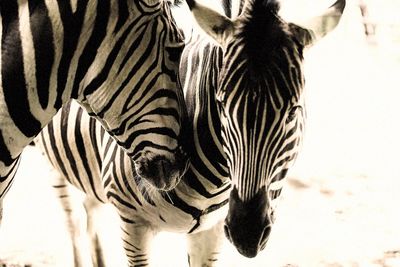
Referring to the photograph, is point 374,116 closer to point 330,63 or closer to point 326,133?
point 326,133

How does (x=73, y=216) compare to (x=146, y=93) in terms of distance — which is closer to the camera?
(x=146, y=93)

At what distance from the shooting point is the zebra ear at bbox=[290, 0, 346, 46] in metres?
1.49

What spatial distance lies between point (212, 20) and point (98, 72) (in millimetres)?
331

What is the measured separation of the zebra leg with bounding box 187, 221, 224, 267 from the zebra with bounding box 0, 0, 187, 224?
0.58 m

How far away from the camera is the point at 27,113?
5.20ft

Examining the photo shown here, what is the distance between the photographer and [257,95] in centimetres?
149

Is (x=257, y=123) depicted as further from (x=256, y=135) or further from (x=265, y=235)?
(x=265, y=235)

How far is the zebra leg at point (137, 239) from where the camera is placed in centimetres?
209

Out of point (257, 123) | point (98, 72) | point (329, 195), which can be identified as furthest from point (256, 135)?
point (329, 195)

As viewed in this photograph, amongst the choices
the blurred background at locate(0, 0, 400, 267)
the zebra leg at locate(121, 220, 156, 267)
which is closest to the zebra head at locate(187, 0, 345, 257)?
the blurred background at locate(0, 0, 400, 267)

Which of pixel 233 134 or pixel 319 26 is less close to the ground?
pixel 319 26

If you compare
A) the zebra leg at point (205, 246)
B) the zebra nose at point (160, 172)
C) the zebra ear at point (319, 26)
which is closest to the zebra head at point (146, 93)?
the zebra nose at point (160, 172)

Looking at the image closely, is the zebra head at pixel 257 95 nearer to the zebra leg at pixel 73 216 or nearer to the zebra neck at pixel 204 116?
the zebra neck at pixel 204 116

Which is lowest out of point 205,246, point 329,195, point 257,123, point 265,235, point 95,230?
point 329,195
